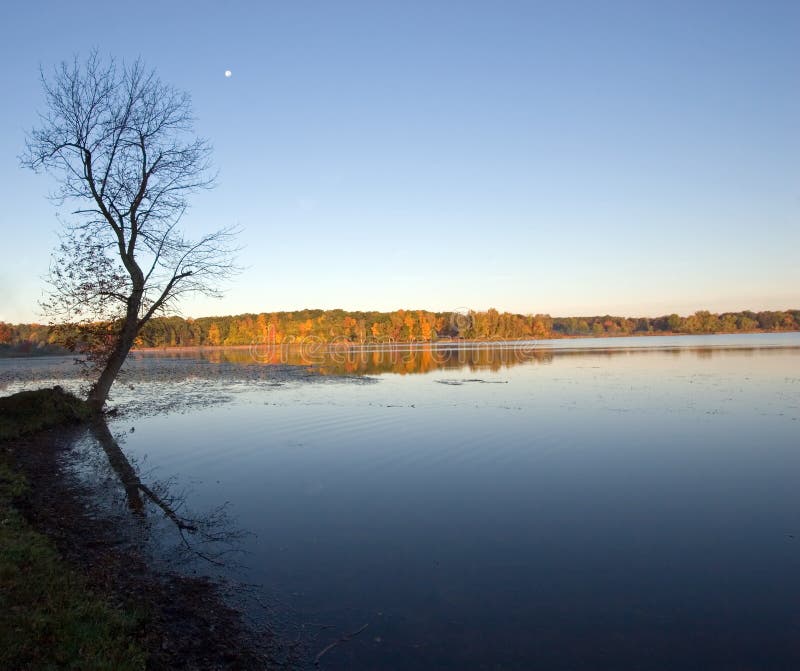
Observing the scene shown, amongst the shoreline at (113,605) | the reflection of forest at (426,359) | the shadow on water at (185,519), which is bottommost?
the shadow on water at (185,519)

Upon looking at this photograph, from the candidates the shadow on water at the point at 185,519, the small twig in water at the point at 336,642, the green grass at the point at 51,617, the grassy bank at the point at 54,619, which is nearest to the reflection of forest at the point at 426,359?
the shadow on water at the point at 185,519

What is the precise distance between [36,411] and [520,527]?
68.4 ft

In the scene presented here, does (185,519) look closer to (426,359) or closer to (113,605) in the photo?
(113,605)

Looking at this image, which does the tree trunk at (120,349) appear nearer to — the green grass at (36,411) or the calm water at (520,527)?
the green grass at (36,411)

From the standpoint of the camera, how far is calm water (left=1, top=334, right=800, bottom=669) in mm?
6301

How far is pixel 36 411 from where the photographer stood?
68.0ft

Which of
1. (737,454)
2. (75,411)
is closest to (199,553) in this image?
(737,454)

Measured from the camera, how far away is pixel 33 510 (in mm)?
9648

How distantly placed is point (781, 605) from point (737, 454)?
9963 mm

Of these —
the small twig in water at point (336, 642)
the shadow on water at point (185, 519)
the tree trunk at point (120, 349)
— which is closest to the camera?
Result: the small twig in water at point (336, 642)

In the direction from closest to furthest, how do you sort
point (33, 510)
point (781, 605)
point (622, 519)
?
point (781, 605) < point (33, 510) < point (622, 519)

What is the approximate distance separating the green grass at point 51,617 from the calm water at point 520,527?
7.28 feet

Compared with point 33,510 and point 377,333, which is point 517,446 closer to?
point 33,510

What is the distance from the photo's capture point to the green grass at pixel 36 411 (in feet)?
60.6
